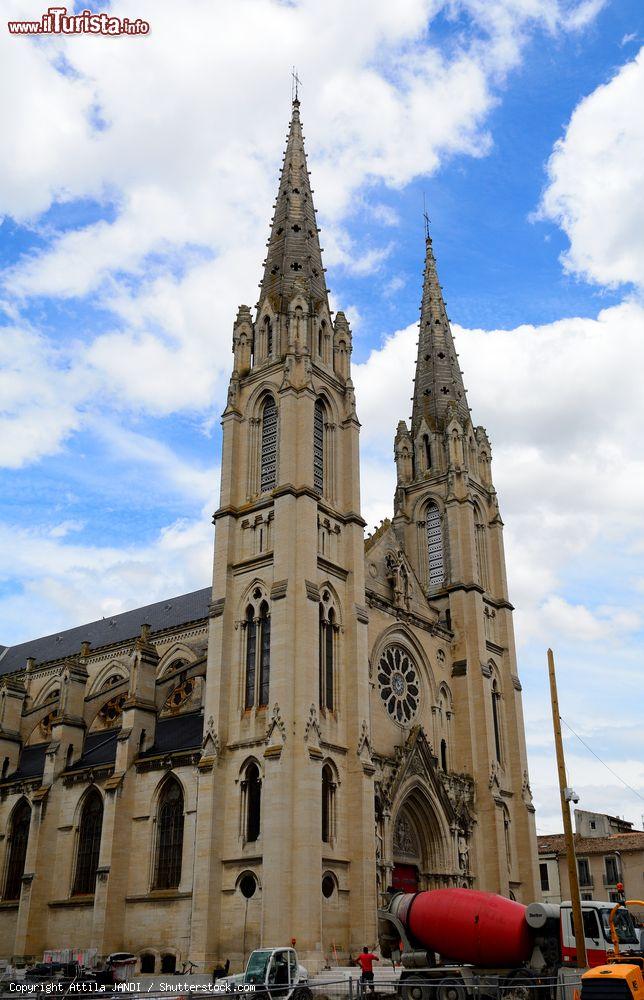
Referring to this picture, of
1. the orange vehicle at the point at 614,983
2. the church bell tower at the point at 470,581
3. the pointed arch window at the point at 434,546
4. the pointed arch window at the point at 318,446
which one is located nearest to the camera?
the orange vehicle at the point at 614,983

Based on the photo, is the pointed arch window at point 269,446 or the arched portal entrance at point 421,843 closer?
the arched portal entrance at point 421,843

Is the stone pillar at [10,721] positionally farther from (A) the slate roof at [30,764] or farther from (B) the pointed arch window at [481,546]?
(B) the pointed arch window at [481,546]

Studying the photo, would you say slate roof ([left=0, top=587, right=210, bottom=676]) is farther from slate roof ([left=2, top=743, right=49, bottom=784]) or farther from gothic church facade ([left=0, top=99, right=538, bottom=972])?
slate roof ([left=2, top=743, right=49, bottom=784])

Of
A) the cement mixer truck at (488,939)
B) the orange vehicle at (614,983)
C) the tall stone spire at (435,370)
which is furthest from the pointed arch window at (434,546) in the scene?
the orange vehicle at (614,983)

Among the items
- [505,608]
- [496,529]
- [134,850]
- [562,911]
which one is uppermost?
[496,529]

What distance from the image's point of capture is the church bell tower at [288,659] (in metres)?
32.2

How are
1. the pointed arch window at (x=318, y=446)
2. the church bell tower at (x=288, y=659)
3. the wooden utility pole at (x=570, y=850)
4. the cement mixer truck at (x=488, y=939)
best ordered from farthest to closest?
the pointed arch window at (x=318, y=446) < the church bell tower at (x=288, y=659) < the cement mixer truck at (x=488, y=939) < the wooden utility pole at (x=570, y=850)

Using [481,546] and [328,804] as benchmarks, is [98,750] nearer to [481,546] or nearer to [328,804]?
[328,804]

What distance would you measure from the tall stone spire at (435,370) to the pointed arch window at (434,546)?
5332mm

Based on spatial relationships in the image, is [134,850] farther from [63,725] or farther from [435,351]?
[435,351]

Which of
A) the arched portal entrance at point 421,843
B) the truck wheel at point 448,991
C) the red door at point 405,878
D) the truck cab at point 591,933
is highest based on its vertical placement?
the arched portal entrance at point 421,843

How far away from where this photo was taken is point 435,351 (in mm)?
56719

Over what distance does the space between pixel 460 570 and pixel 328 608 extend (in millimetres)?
12819

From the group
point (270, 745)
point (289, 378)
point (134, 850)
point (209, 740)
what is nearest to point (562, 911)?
point (270, 745)
